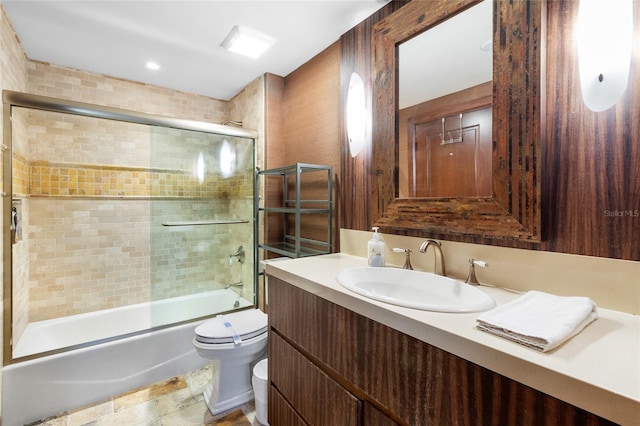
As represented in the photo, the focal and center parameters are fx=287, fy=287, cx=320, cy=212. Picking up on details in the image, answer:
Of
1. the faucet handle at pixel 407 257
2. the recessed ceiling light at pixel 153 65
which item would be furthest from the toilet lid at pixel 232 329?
the recessed ceiling light at pixel 153 65

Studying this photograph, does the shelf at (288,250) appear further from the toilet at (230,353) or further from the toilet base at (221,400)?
the toilet base at (221,400)

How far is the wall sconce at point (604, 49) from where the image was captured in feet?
2.77

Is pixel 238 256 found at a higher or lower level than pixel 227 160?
lower

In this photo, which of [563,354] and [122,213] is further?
[122,213]

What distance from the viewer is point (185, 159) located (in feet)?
7.87

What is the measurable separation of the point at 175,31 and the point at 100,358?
2.17 meters

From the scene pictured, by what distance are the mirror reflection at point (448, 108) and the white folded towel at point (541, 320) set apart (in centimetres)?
46

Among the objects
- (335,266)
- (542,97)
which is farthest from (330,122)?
(542,97)

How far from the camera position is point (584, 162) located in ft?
2.94

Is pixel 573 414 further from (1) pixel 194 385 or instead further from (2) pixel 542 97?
(1) pixel 194 385

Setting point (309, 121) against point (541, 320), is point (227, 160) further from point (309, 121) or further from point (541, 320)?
point (541, 320)

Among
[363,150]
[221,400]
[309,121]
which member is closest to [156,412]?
[221,400]

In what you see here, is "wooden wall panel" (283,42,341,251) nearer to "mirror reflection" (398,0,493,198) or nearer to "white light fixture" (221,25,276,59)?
"white light fixture" (221,25,276,59)

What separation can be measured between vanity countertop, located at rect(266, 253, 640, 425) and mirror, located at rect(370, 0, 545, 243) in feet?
0.87
